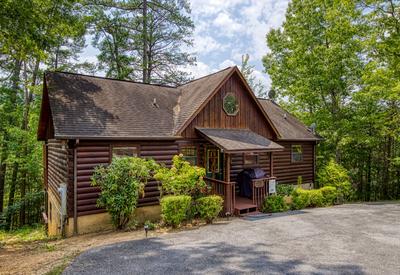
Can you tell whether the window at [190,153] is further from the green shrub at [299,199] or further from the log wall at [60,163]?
the green shrub at [299,199]

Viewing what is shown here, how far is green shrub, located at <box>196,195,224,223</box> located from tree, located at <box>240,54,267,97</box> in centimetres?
2396

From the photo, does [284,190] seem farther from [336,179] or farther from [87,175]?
[87,175]

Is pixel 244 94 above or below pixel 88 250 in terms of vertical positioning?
above

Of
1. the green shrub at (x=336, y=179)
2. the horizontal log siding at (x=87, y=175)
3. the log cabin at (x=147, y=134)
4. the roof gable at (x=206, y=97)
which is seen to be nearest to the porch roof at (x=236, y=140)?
the log cabin at (x=147, y=134)

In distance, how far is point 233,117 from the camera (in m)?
13.6

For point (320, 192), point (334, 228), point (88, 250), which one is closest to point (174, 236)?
point (88, 250)

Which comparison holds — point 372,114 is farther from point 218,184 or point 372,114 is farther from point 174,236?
point 174,236

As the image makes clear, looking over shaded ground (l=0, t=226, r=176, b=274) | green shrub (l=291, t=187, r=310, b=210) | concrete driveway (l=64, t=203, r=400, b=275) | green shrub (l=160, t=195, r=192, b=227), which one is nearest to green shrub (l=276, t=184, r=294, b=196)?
green shrub (l=291, t=187, r=310, b=210)

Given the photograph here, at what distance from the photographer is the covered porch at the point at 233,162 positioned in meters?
10.9

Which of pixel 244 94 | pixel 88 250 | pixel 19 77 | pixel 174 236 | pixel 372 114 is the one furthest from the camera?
pixel 19 77

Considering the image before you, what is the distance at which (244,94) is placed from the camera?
14008 millimetres

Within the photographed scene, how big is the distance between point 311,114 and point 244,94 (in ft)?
30.9

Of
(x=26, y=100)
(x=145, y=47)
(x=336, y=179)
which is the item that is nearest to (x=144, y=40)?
(x=145, y=47)

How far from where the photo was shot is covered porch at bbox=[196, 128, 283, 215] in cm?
1091
